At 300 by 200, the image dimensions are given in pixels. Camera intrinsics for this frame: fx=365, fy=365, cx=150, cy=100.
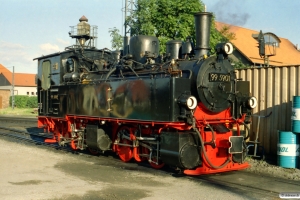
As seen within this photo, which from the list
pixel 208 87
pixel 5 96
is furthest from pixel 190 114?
pixel 5 96

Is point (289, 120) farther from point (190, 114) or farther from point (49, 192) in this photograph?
point (49, 192)

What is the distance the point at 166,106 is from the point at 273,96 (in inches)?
147

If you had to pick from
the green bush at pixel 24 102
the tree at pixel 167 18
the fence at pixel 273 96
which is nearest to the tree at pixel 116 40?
the tree at pixel 167 18

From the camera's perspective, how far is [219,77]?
8.05 meters

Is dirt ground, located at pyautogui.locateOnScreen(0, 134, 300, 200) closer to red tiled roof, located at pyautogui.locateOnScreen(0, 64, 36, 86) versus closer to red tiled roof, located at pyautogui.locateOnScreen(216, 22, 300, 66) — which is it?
red tiled roof, located at pyautogui.locateOnScreen(216, 22, 300, 66)

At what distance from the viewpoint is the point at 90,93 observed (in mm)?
10000

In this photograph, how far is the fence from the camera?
939 centimetres

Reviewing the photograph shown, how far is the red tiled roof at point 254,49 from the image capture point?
29.1 meters

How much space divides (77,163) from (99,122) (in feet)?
4.10

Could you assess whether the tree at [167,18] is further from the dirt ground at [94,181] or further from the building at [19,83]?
the building at [19,83]

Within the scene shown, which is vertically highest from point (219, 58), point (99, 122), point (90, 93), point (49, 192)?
point (219, 58)

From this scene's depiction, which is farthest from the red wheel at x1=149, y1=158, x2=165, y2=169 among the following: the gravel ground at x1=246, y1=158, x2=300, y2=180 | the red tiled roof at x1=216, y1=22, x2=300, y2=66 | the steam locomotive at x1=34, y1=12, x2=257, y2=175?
the red tiled roof at x1=216, y1=22, x2=300, y2=66

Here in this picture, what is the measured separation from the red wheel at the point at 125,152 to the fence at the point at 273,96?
11.8 ft

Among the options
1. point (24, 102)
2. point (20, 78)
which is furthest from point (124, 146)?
point (20, 78)
